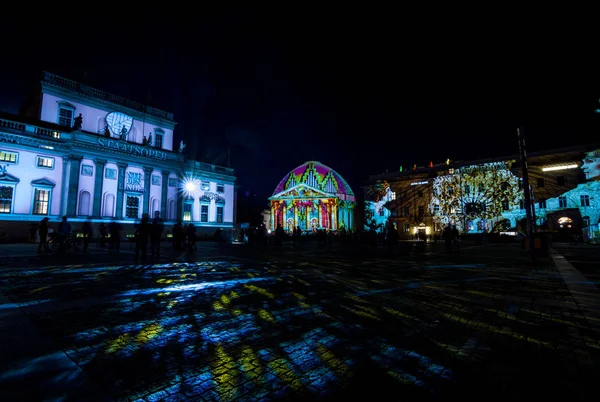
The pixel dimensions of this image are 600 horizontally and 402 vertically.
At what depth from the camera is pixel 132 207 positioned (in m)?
31.6

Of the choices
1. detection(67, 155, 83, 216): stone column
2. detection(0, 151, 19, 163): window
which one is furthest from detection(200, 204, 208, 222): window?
detection(0, 151, 19, 163): window

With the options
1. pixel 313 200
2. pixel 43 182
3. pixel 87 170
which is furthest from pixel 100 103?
pixel 313 200

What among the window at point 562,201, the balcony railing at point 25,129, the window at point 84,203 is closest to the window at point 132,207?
the window at point 84,203

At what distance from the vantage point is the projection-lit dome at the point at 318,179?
73.0 meters

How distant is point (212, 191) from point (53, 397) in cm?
4011

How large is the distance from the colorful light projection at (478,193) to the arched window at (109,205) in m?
43.3

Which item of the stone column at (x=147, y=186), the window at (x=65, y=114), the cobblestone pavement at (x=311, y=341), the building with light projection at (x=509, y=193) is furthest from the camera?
the building with light projection at (x=509, y=193)

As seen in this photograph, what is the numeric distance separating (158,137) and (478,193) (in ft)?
149

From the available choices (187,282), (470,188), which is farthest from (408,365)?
(470,188)

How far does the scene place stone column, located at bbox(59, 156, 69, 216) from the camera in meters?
26.4

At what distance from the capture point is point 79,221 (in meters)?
26.9

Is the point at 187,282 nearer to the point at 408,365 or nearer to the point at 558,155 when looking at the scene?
the point at 408,365

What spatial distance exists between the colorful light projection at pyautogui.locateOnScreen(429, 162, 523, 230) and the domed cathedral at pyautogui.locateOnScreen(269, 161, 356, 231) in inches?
1057

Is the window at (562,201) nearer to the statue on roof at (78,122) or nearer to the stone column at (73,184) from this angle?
the stone column at (73,184)
